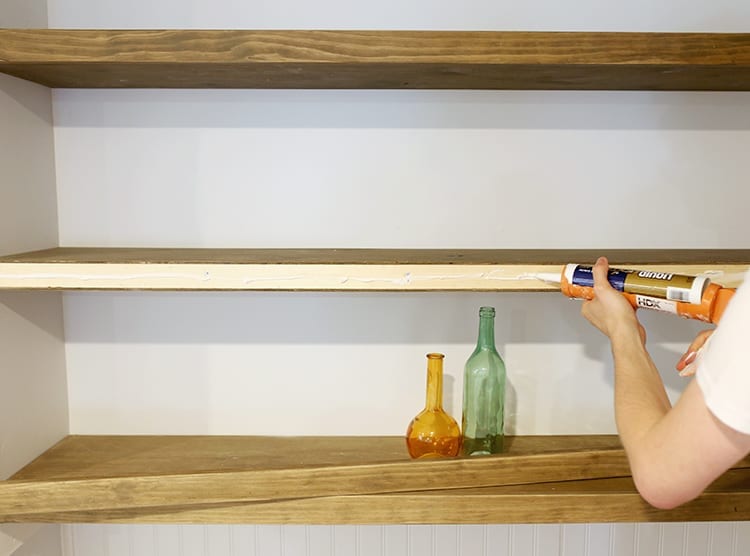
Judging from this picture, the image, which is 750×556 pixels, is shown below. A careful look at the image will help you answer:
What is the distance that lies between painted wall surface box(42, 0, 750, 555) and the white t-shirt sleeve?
2.04 ft

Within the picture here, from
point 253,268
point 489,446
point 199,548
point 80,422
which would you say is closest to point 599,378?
point 489,446

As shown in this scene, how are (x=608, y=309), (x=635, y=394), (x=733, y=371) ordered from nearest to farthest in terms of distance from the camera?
(x=733, y=371), (x=635, y=394), (x=608, y=309)

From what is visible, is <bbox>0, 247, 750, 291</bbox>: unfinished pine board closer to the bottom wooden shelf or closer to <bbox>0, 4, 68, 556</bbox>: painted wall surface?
<bbox>0, 4, 68, 556</bbox>: painted wall surface

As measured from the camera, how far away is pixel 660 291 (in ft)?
2.77

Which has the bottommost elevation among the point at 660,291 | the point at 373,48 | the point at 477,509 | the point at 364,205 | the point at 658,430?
the point at 477,509

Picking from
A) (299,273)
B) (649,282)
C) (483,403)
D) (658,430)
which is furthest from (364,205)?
(658,430)

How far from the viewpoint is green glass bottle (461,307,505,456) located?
3.81 feet

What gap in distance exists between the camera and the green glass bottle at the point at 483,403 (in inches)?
45.7

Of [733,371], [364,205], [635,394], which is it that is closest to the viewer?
[733,371]

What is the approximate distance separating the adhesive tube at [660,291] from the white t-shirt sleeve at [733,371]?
22 centimetres

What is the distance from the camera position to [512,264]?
3.15 feet

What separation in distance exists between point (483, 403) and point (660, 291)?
0.43 metres

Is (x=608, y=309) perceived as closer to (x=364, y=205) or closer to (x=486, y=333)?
(x=486, y=333)

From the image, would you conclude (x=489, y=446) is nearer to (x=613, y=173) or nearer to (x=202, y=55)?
(x=613, y=173)
